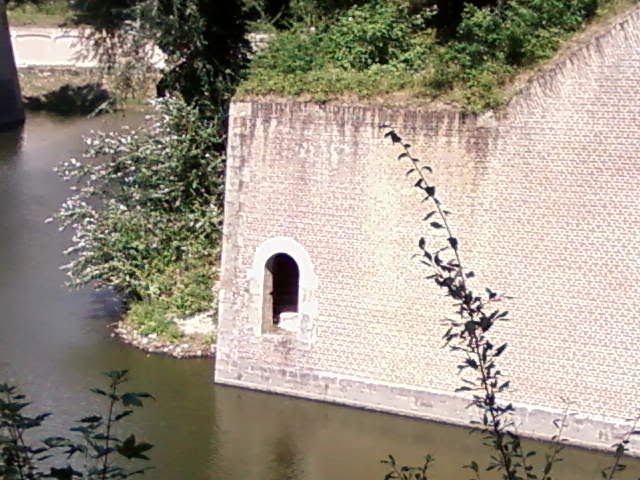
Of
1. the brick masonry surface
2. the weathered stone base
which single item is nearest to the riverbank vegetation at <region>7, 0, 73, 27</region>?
the brick masonry surface

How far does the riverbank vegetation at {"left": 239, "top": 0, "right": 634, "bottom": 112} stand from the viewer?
34.4 feet

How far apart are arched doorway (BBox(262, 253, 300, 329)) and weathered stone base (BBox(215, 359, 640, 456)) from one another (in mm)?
Answer: 683

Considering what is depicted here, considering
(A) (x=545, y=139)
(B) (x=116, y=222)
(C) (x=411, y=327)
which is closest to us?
(A) (x=545, y=139)

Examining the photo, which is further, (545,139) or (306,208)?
(306,208)

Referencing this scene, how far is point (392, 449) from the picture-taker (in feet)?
34.6

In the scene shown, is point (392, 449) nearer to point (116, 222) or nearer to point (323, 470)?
point (323, 470)

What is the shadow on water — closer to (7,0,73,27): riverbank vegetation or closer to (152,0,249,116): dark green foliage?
(7,0,73,27): riverbank vegetation

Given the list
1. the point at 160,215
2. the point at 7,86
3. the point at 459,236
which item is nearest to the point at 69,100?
the point at 7,86

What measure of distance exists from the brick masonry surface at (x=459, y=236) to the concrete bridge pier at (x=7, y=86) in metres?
18.7

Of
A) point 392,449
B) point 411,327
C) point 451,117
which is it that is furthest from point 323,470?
point 451,117

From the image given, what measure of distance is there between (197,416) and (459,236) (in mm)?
3617

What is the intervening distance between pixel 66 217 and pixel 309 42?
4400mm

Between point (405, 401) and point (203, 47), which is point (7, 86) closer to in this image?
point (203, 47)

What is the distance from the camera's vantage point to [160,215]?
13.5m
